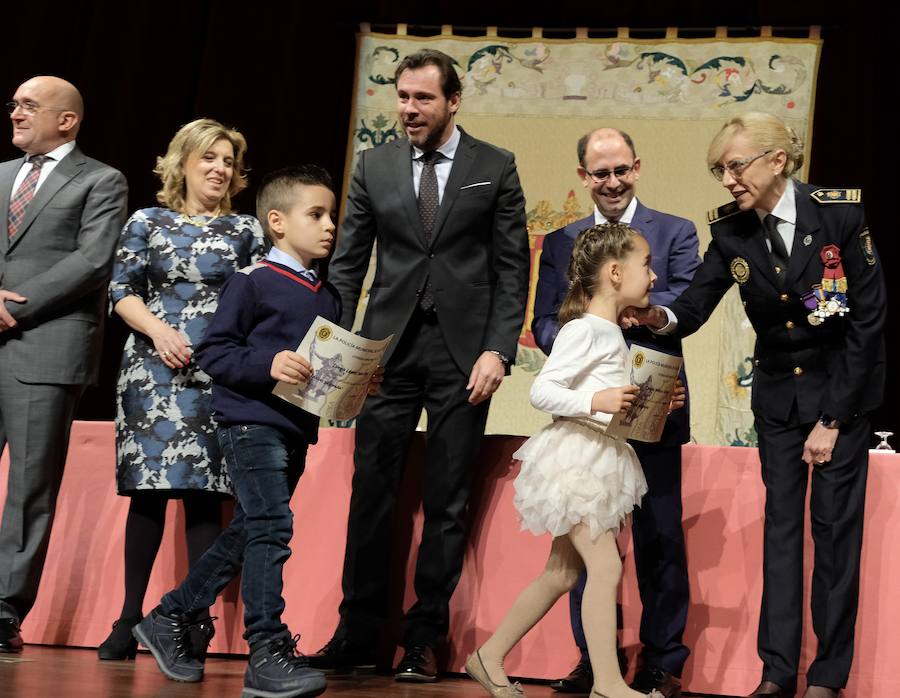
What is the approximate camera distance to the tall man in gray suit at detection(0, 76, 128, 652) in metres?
3.51

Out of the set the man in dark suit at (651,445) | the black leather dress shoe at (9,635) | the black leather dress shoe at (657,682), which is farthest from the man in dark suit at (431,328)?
the black leather dress shoe at (9,635)

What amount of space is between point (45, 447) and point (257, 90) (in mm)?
2899

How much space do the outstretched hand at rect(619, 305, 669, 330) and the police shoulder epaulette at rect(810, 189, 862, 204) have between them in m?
0.51

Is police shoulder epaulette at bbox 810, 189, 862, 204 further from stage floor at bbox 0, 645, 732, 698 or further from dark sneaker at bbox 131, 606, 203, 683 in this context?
dark sneaker at bbox 131, 606, 203, 683

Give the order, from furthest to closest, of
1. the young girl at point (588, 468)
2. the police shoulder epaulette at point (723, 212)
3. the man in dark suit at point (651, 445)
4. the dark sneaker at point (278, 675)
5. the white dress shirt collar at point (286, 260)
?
the police shoulder epaulette at point (723, 212), the man in dark suit at point (651, 445), the white dress shirt collar at point (286, 260), the young girl at point (588, 468), the dark sneaker at point (278, 675)

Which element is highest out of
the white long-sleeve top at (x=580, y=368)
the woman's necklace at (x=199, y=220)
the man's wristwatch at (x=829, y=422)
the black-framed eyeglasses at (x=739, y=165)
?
the black-framed eyeglasses at (x=739, y=165)

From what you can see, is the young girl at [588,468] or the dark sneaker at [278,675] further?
the young girl at [588,468]

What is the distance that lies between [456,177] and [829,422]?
1232 millimetres

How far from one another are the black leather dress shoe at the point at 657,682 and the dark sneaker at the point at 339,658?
0.77 m

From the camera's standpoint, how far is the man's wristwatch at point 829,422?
301 centimetres

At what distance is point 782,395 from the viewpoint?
3.12 metres

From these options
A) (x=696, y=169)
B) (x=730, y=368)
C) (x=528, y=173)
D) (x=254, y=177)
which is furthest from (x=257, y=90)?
(x=730, y=368)

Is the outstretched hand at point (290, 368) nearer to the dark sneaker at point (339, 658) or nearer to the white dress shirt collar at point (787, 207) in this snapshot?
the dark sneaker at point (339, 658)

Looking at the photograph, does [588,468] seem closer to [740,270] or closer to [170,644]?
[740,270]
